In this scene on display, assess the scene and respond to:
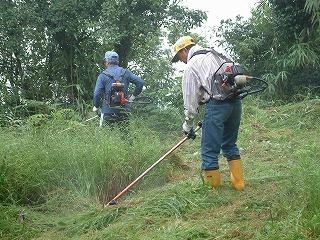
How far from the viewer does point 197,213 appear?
4.25 m

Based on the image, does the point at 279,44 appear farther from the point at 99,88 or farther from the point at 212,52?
the point at 212,52

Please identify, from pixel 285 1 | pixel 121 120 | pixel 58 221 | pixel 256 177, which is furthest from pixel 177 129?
pixel 285 1

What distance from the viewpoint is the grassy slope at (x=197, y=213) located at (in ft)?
12.0

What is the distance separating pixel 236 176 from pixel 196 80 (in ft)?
3.40

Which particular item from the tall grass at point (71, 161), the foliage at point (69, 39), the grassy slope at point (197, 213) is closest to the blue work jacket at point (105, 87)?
the tall grass at point (71, 161)

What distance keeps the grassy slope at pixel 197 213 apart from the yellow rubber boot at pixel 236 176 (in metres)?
0.09

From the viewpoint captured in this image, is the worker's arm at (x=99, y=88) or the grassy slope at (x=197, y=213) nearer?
the grassy slope at (x=197, y=213)

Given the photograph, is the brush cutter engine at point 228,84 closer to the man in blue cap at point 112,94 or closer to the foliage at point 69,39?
the man in blue cap at point 112,94

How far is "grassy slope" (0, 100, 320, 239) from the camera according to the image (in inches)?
144

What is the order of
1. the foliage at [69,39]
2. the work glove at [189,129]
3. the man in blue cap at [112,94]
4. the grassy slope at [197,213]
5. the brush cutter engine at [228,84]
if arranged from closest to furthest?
the grassy slope at [197,213] → the brush cutter engine at [228,84] → the work glove at [189,129] → the man in blue cap at [112,94] → the foliage at [69,39]

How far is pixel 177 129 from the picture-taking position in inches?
361

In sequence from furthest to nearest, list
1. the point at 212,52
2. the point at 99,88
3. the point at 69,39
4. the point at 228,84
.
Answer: the point at 69,39, the point at 99,88, the point at 212,52, the point at 228,84

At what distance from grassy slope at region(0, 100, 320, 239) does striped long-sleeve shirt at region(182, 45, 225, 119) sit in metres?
0.78

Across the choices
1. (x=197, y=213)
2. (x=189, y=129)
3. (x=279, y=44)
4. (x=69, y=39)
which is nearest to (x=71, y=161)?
(x=189, y=129)
